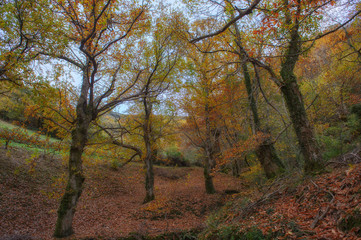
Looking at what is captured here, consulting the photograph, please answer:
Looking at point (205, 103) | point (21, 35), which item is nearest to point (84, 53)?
point (21, 35)

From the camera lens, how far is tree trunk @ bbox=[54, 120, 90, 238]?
239 inches

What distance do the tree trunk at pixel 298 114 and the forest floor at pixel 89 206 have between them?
4110 mm

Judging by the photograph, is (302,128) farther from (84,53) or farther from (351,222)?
(84,53)

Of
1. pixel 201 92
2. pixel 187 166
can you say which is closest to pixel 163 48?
pixel 201 92

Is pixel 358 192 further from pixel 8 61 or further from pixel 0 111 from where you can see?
pixel 0 111

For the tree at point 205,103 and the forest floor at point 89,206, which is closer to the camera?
the forest floor at point 89,206

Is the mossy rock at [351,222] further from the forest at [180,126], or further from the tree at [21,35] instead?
the tree at [21,35]

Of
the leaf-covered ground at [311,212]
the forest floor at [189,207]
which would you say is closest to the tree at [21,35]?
the forest floor at [189,207]

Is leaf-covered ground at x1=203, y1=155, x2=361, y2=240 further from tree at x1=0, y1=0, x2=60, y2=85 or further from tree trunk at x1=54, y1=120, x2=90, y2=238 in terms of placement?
tree at x1=0, y1=0, x2=60, y2=85

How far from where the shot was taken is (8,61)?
4.82 metres

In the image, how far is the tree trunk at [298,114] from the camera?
18.2 feet

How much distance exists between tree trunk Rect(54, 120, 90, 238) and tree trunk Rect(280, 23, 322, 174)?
23.1ft

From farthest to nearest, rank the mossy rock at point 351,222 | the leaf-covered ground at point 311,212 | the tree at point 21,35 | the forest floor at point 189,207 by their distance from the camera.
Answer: the tree at point 21,35, the forest floor at point 189,207, the leaf-covered ground at point 311,212, the mossy rock at point 351,222

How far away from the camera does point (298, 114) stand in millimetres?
5879
